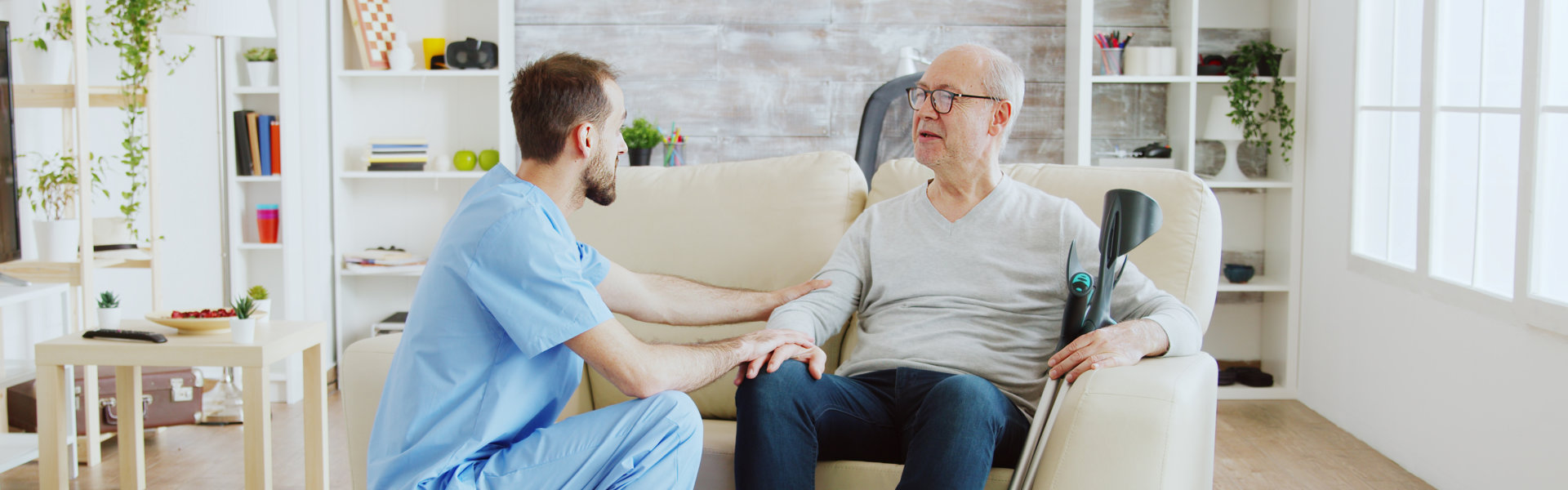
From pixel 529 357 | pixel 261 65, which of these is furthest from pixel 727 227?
pixel 261 65

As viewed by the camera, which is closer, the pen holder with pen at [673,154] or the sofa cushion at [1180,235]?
the sofa cushion at [1180,235]

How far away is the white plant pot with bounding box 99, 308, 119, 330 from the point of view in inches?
99.0

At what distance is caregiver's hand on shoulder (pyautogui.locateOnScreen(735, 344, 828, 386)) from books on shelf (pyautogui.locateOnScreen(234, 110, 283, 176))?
265 centimetres

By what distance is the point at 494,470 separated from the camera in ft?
4.67

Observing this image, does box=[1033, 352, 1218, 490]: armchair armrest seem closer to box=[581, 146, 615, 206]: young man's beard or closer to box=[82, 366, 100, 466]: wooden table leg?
box=[581, 146, 615, 206]: young man's beard

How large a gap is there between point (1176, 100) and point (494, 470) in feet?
10.5

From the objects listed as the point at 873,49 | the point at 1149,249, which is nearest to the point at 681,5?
the point at 873,49

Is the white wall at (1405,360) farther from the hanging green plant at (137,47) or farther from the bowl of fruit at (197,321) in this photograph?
the hanging green plant at (137,47)

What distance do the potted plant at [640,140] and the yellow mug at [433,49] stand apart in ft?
2.45

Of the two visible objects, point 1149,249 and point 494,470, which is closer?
point 494,470

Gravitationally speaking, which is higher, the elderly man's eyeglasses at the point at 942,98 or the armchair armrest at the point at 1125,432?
the elderly man's eyeglasses at the point at 942,98

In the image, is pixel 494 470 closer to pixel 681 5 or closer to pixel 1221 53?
pixel 681 5

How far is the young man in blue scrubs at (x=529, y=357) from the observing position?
1.41 m

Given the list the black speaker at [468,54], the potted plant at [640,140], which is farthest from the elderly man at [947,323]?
the black speaker at [468,54]
